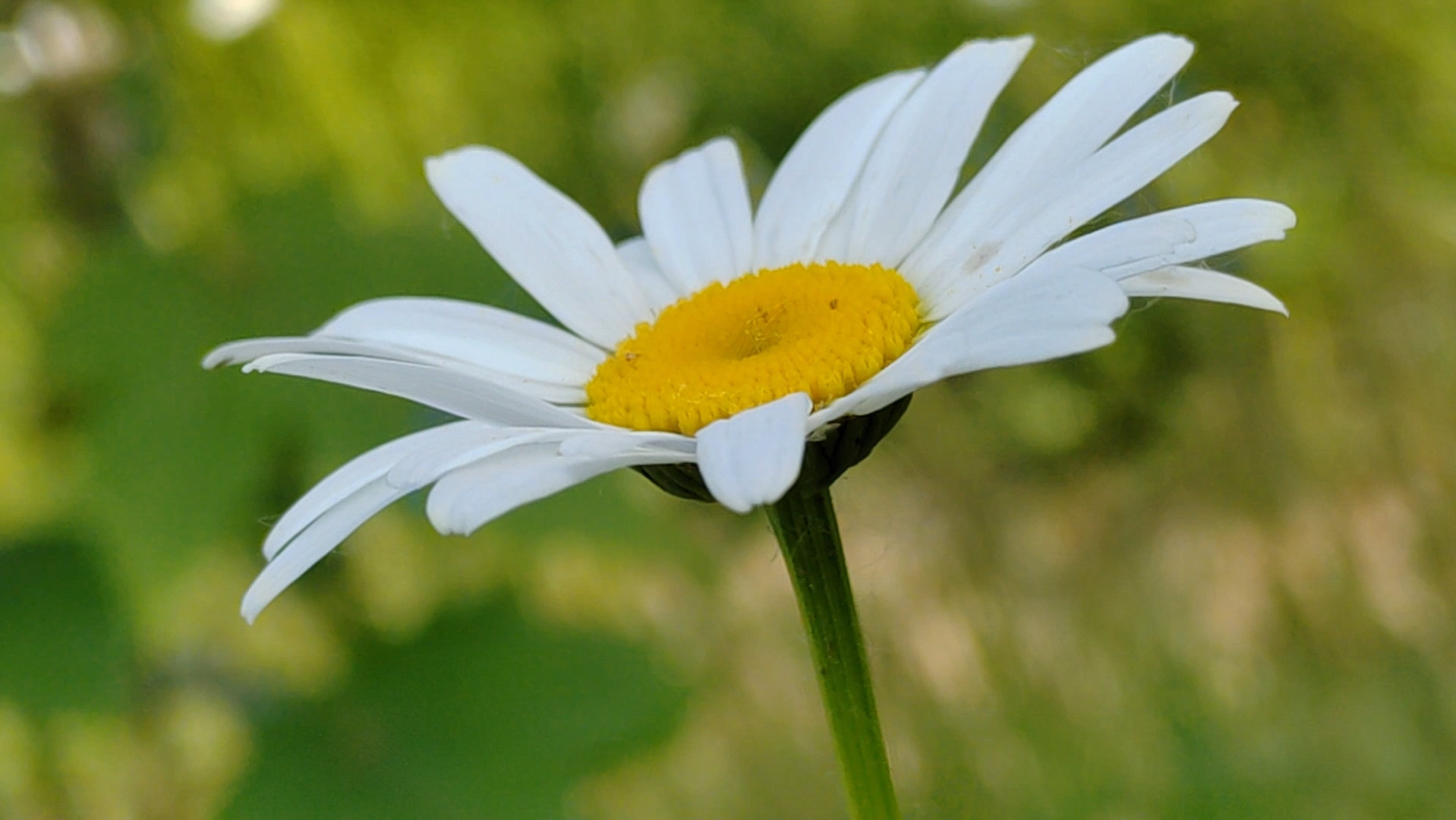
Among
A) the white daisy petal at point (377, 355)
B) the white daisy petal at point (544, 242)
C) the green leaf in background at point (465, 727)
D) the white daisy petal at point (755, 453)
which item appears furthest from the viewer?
the green leaf in background at point (465, 727)

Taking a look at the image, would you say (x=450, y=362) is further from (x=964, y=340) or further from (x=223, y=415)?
(x=223, y=415)

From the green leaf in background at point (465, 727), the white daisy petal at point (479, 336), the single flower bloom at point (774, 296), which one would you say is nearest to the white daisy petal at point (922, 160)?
the single flower bloom at point (774, 296)

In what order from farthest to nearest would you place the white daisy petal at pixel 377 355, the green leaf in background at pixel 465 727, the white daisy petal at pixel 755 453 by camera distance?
the green leaf in background at pixel 465 727
the white daisy petal at pixel 377 355
the white daisy petal at pixel 755 453

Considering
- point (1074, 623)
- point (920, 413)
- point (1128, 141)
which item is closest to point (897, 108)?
point (1128, 141)

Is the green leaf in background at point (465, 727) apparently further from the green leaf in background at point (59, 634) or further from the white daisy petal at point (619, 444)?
the white daisy petal at point (619, 444)

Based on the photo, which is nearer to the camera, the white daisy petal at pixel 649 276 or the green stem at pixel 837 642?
the green stem at pixel 837 642

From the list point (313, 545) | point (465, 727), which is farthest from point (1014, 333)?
point (465, 727)
